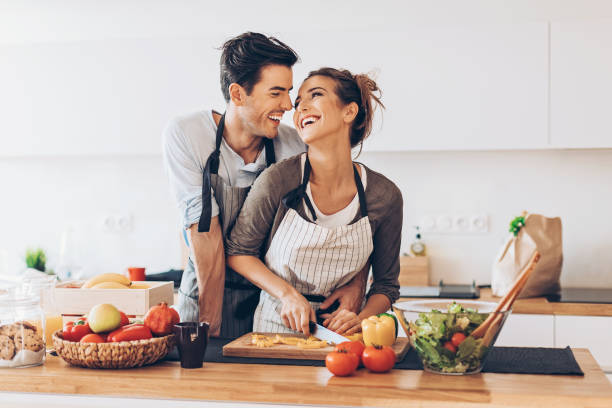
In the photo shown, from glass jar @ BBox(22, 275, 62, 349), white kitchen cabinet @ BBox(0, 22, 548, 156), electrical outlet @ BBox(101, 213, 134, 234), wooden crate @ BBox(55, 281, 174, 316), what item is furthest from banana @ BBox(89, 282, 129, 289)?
electrical outlet @ BBox(101, 213, 134, 234)

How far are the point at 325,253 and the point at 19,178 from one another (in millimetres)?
2673

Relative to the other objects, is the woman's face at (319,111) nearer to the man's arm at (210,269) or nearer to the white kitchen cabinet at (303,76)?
the man's arm at (210,269)

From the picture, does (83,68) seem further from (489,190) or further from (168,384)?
(168,384)

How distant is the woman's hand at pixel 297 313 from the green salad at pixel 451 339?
376mm

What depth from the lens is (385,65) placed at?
319 cm

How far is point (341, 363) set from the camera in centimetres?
148

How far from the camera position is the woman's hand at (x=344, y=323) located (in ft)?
5.99

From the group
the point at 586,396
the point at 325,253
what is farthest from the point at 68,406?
the point at 586,396

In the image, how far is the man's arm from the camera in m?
2.03

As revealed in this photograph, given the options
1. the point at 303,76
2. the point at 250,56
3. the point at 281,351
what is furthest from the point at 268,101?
the point at 303,76

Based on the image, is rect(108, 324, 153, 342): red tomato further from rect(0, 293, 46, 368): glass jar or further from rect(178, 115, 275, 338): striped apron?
rect(178, 115, 275, 338): striped apron

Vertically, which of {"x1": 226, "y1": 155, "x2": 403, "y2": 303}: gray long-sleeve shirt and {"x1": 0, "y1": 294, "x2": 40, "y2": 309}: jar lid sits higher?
{"x1": 226, "y1": 155, "x2": 403, "y2": 303}: gray long-sleeve shirt

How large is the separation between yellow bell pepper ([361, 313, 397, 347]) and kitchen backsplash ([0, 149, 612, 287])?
A: 1.91 meters

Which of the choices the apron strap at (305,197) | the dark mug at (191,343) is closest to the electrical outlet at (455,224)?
the apron strap at (305,197)
